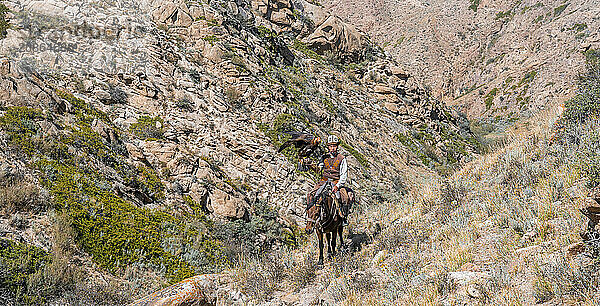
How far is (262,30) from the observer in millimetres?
20641

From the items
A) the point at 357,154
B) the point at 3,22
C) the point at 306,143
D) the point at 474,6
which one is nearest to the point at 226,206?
the point at 306,143

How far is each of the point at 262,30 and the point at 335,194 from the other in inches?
665

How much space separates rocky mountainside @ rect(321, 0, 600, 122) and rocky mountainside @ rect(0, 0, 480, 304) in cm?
2507

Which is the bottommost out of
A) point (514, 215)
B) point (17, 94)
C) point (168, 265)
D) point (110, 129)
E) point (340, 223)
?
point (168, 265)

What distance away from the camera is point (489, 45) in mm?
57406

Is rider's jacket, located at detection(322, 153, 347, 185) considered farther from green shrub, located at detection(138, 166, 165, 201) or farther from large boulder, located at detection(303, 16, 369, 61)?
large boulder, located at detection(303, 16, 369, 61)

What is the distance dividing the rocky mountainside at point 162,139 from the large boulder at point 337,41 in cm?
89

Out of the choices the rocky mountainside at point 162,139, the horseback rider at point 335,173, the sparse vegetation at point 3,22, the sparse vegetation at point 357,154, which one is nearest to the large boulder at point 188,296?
the rocky mountainside at point 162,139

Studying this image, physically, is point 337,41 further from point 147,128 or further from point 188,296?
point 188,296

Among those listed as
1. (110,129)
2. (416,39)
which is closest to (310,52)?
(110,129)

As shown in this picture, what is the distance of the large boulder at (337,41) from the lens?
24234 mm

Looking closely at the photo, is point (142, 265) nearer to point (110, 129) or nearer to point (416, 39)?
point (110, 129)

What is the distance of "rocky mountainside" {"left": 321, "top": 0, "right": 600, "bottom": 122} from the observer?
4116 cm

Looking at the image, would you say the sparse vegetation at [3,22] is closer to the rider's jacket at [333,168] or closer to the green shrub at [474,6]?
the rider's jacket at [333,168]
